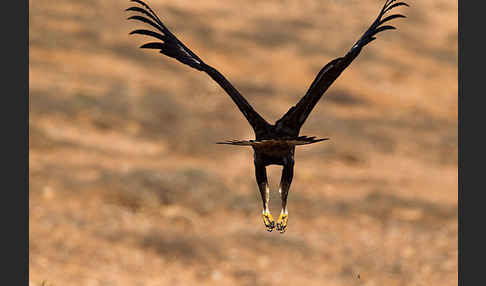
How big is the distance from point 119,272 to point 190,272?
181 centimetres

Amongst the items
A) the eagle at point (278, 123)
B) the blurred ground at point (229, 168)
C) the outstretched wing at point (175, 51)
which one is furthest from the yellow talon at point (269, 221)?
the blurred ground at point (229, 168)

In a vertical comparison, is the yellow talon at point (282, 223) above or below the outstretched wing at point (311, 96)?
A: below

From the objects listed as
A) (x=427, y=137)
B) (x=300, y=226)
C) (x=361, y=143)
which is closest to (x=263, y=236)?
(x=300, y=226)

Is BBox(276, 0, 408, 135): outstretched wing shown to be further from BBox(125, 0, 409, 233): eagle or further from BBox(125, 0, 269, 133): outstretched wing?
BBox(125, 0, 269, 133): outstretched wing

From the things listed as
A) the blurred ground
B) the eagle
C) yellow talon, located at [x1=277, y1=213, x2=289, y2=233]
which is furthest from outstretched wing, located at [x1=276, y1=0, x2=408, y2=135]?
the blurred ground

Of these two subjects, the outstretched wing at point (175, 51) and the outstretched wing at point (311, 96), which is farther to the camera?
the outstretched wing at point (175, 51)

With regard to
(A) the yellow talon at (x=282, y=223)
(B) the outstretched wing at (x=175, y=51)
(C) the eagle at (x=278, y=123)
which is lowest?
(A) the yellow talon at (x=282, y=223)

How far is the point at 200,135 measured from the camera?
24500mm

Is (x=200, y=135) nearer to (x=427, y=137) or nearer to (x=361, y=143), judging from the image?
(x=361, y=143)

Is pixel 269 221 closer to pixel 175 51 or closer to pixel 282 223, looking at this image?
pixel 282 223

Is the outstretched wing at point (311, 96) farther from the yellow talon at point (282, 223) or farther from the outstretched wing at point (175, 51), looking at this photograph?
the yellow talon at point (282, 223)

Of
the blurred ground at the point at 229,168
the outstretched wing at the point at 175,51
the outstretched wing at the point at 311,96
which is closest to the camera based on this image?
the outstretched wing at the point at 311,96

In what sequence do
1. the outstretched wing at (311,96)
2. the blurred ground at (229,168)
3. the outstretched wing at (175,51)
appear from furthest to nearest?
the blurred ground at (229,168) < the outstretched wing at (175,51) < the outstretched wing at (311,96)

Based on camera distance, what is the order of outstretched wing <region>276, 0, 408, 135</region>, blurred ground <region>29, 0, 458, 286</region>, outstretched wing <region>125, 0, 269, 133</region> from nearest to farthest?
outstretched wing <region>276, 0, 408, 135</region> < outstretched wing <region>125, 0, 269, 133</region> < blurred ground <region>29, 0, 458, 286</region>
